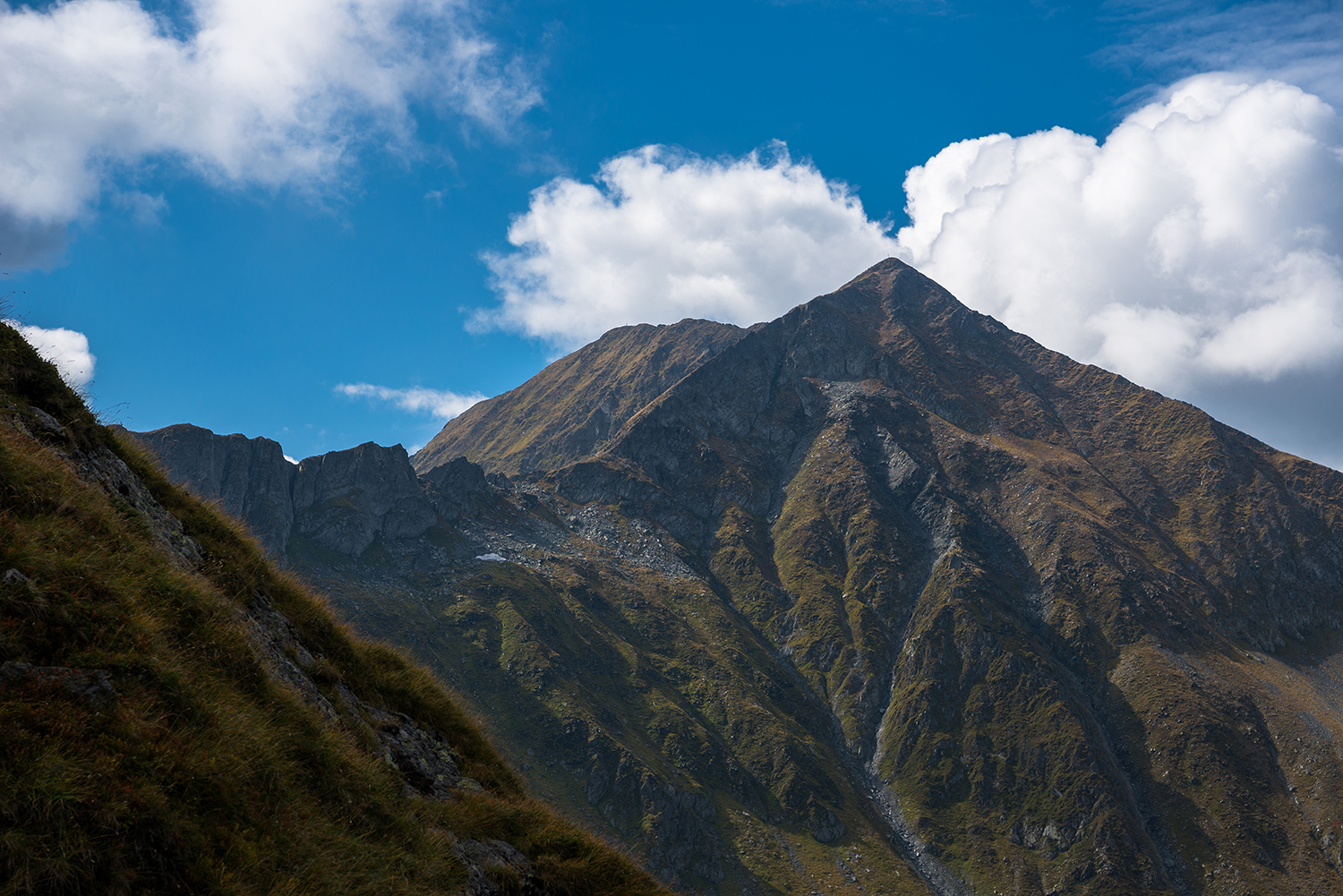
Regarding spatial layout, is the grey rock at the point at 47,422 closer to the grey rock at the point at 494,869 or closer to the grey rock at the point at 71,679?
the grey rock at the point at 71,679

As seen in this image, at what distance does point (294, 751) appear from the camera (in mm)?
9031

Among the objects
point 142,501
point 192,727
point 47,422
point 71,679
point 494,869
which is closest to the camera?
point 71,679

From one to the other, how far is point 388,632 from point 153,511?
19230cm

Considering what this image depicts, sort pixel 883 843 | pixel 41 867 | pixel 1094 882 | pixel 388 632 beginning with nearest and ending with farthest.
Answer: pixel 41 867, pixel 1094 882, pixel 883 843, pixel 388 632

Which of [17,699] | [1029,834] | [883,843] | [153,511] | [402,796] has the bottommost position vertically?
[883,843]

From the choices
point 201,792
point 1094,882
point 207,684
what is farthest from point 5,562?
point 1094,882

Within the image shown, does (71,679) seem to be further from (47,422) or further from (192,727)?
(47,422)

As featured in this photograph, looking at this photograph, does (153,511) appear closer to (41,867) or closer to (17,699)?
(17,699)

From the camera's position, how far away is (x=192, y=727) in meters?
7.61

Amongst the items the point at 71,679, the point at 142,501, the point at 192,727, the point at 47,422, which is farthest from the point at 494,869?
the point at 47,422

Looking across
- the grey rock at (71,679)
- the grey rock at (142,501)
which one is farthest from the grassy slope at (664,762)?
the grey rock at (71,679)

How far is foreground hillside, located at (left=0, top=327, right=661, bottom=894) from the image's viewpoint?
6.18 meters

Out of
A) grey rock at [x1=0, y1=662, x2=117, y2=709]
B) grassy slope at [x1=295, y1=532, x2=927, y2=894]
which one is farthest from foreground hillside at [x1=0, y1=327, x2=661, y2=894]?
grassy slope at [x1=295, y1=532, x2=927, y2=894]

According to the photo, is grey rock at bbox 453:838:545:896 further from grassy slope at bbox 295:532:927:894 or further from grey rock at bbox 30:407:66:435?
grassy slope at bbox 295:532:927:894
